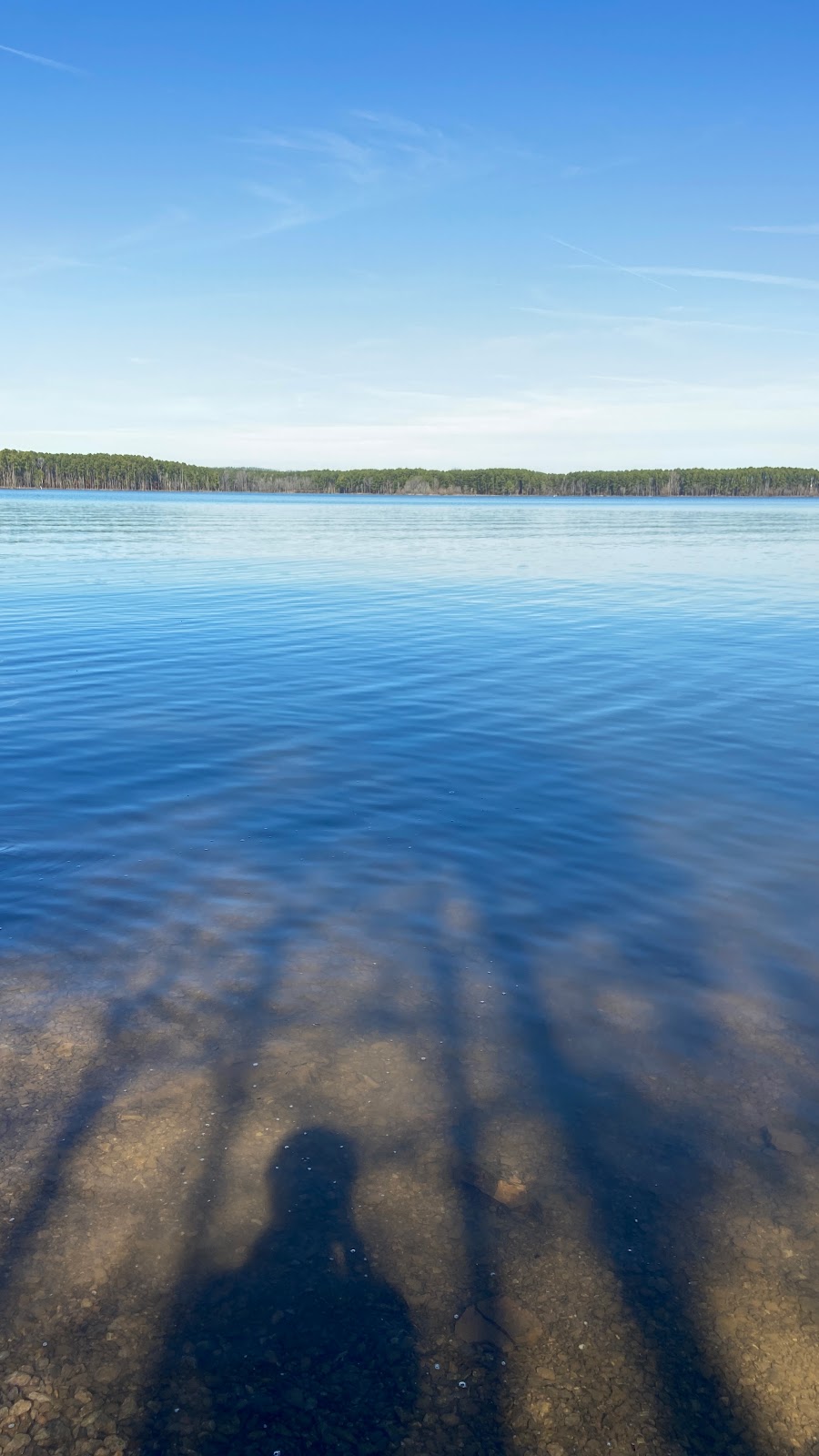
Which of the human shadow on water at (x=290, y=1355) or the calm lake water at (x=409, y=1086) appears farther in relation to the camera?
the calm lake water at (x=409, y=1086)

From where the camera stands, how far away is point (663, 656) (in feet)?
84.5

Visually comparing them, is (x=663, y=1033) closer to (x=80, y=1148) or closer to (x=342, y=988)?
(x=342, y=988)

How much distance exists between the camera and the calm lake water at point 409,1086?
4.53 m

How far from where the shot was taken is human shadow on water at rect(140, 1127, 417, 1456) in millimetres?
4257

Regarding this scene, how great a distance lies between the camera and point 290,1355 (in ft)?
15.2

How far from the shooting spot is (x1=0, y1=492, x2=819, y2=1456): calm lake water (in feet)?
14.9

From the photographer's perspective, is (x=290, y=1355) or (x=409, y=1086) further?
(x=409, y=1086)

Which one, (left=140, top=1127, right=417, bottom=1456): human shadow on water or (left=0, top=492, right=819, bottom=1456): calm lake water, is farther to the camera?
(left=0, top=492, right=819, bottom=1456): calm lake water

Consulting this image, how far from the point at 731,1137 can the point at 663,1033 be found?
130 cm

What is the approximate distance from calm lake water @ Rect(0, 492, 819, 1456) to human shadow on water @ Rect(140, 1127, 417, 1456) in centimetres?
2

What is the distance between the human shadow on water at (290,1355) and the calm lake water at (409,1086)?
0.06ft

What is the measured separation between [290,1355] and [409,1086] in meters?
2.34

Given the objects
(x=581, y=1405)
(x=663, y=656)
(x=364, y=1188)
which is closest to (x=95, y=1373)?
(x=364, y=1188)

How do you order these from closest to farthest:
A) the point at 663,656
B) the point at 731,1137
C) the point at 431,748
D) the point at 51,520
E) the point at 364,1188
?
1. the point at 364,1188
2. the point at 731,1137
3. the point at 431,748
4. the point at 663,656
5. the point at 51,520
